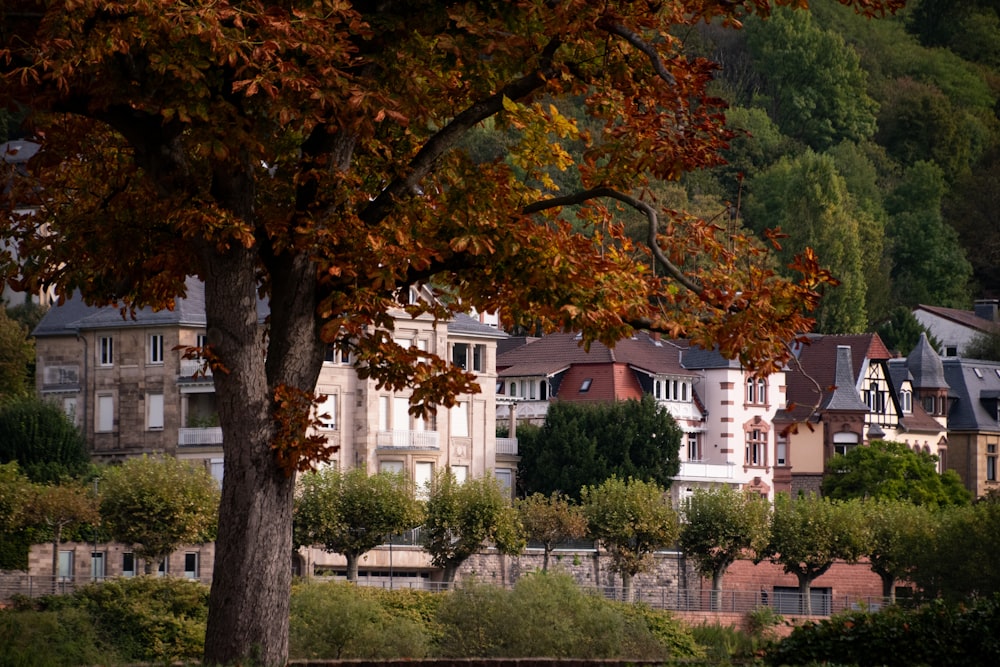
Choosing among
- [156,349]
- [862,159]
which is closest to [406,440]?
[156,349]

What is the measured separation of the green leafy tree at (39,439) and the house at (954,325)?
6048 centimetres

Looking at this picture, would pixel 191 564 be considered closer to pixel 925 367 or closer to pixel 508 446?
pixel 508 446

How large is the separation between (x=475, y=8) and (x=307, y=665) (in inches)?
241

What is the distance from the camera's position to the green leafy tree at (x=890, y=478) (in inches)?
3228

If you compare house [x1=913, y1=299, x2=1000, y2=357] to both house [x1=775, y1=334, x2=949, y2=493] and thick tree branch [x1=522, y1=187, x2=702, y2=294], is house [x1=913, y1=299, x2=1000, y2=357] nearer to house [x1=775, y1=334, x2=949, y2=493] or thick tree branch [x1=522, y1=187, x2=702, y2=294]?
house [x1=775, y1=334, x2=949, y2=493]

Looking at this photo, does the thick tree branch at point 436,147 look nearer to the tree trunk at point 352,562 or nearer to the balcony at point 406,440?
the tree trunk at point 352,562

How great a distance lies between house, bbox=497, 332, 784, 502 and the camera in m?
85.9

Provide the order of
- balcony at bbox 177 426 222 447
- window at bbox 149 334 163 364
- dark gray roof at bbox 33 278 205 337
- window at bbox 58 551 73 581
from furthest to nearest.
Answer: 1. window at bbox 149 334 163 364
2. dark gray roof at bbox 33 278 205 337
3. balcony at bbox 177 426 222 447
4. window at bbox 58 551 73 581

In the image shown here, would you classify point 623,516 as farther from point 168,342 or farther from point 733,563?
point 168,342

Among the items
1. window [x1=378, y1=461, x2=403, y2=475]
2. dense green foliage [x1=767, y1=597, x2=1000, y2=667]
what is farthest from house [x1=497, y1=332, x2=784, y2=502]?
dense green foliage [x1=767, y1=597, x2=1000, y2=667]

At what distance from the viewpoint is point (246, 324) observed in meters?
15.2

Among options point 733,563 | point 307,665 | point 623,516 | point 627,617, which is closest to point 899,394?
point 733,563

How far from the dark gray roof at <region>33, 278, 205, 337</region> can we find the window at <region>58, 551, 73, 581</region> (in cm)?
965

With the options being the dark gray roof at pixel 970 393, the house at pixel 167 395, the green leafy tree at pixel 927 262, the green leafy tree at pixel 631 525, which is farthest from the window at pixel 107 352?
the green leafy tree at pixel 927 262
